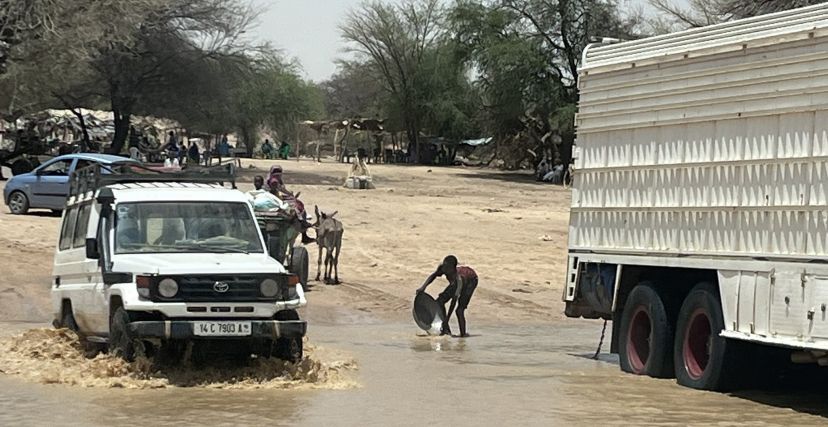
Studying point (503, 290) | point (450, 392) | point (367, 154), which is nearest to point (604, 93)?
point (450, 392)

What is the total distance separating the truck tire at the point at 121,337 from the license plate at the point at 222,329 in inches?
24.1

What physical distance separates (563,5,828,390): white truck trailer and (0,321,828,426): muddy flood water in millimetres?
565

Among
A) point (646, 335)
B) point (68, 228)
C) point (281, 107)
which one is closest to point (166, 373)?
point (68, 228)

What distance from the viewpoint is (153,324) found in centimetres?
1177

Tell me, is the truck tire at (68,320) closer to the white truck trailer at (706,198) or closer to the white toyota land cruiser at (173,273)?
the white toyota land cruiser at (173,273)

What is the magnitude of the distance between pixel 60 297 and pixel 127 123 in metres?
37.2

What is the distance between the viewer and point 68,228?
14898 mm

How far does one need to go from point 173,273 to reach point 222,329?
25.4 inches

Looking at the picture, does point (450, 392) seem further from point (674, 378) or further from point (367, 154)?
point (367, 154)

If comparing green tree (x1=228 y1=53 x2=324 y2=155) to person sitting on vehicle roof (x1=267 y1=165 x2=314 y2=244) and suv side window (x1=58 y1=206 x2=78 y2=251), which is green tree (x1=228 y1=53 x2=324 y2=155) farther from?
suv side window (x1=58 y1=206 x2=78 y2=251)

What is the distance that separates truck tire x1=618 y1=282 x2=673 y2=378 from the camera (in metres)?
13.5

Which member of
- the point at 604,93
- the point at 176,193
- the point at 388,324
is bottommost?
the point at 388,324

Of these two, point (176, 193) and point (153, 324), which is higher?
point (176, 193)

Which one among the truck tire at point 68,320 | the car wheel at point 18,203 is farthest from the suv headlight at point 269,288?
the car wheel at point 18,203
